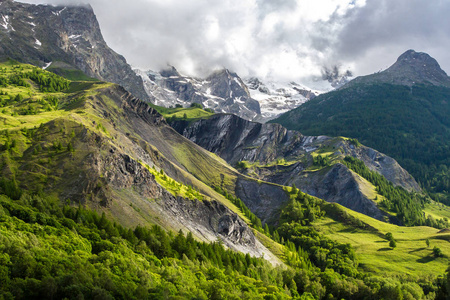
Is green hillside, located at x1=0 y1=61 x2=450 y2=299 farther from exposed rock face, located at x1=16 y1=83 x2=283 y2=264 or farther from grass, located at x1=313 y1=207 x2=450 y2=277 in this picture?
grass, located at x1=313 y1=207 x2=450 y2=277

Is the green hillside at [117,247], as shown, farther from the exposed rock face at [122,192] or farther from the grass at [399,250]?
the grass at [399,250]

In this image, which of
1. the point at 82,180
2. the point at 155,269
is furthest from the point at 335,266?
the point at 82,180

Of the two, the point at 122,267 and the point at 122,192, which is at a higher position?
the point at 122,192

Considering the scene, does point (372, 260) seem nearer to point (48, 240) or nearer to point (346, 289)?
point (346, 289)

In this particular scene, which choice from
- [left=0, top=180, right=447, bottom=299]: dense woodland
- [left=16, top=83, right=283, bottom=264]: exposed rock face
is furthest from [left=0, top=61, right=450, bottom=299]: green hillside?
[left=16, top=83, right=283, bottom=264]: exposed rock face

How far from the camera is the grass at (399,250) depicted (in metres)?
141

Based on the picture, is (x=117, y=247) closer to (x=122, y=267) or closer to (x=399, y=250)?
(x=122, y=267)

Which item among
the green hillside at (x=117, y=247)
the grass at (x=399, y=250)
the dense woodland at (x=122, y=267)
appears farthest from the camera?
the grass at (x=399, y=250)

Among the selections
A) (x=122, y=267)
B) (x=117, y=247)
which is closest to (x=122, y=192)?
(x=117, y=247)

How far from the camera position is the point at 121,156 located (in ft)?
453

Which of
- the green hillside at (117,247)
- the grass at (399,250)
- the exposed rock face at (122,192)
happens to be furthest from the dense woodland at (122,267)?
the grass at (399,250)

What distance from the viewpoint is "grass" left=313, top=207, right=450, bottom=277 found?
463 ft

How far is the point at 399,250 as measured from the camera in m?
Answer: 162

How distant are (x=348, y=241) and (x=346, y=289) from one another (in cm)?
7513
